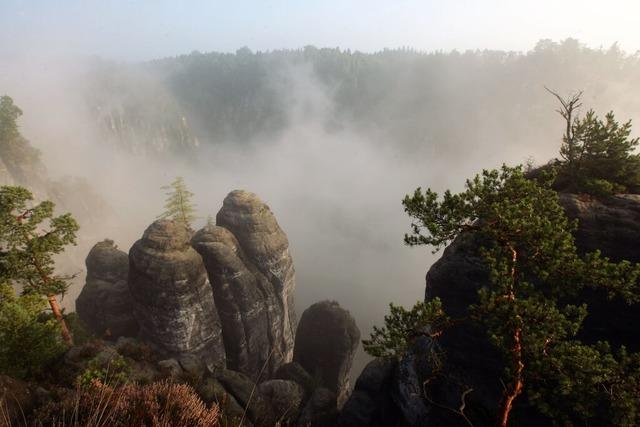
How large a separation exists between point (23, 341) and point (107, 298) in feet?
57.2

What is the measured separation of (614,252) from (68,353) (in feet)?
84.2

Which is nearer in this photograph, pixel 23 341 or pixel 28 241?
pixel 23 341

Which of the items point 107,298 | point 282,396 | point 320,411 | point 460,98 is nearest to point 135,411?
point 282,396

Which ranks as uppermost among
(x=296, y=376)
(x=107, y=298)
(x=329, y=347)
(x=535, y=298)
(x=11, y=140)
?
(x=535, y=298)

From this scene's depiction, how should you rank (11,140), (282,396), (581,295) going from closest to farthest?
1. (581,295)
2. (282,396)
3. (11,140)

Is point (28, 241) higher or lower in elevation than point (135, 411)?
lower

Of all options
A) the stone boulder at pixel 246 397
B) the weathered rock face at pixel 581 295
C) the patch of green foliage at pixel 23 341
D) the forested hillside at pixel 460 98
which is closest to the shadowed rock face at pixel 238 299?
the stone boulder at pixel 246 397

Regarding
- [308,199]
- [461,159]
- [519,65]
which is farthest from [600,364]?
[519,65]

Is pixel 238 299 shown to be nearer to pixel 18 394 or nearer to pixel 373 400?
pixel 373 400

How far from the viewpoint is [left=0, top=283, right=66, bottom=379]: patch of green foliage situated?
14547 millimetres

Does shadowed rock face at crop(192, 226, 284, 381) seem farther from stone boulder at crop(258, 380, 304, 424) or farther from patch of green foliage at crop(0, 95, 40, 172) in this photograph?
patch of green foliage at crop(0, 95, 40, 172)

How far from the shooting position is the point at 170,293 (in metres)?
26.5

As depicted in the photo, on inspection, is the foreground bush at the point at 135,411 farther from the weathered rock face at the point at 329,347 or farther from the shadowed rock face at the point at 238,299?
the weathered rock face at the point at 329,347

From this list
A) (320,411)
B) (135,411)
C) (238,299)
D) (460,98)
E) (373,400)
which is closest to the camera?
(135,411)
